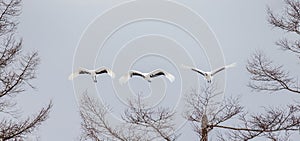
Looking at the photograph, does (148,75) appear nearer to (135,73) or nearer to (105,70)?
(135,73)

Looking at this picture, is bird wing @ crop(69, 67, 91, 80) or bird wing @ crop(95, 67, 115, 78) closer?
bird wing @ crop(95, 67, 115, 78)

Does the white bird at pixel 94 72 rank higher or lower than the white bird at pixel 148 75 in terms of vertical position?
higher

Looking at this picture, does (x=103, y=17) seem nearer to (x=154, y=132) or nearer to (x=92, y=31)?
(x=92, y=31)

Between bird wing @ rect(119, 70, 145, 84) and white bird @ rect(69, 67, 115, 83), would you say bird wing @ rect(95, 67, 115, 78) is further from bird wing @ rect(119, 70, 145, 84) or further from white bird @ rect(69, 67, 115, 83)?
bird wing @ rect(119, 70, 145, 84)

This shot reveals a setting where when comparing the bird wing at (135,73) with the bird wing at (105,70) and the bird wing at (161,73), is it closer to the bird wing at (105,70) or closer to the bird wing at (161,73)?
the bird wing at (161,73)

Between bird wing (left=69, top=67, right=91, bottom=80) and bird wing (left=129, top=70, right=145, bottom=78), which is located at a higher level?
bird wing (left=69, top=67, right=91, bottom=80)

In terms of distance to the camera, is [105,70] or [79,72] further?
[79,72]

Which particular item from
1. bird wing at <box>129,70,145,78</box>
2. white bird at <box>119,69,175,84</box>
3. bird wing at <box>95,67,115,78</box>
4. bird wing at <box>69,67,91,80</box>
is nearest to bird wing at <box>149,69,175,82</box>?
Answer: white bird at <box>119,69,175,84</box>

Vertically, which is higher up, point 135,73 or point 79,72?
point 79,72

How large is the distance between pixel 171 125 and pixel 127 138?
2.27 ft

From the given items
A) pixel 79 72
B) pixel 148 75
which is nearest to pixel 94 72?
pixel 79 72

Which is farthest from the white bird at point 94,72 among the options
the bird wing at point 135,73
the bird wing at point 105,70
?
the bird wing at point 135,73

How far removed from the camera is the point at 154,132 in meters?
6.89

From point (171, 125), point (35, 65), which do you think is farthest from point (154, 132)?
point (35, 65)
